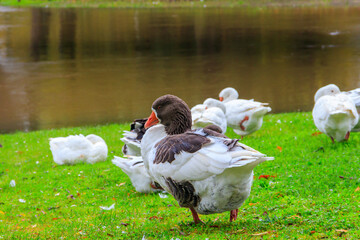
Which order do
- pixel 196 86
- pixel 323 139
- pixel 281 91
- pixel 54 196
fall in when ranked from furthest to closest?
pixel 196 86 → pixel 281 91 → pixel 323 139 → pixel 54 196

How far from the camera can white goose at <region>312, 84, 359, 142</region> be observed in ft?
30.0

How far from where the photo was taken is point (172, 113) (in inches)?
248

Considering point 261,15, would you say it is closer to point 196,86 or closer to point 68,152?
point 196,86

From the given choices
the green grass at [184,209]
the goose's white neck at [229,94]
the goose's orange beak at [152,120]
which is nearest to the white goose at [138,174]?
the green grass at [184,209]

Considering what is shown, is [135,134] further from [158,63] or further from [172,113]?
[158,63]

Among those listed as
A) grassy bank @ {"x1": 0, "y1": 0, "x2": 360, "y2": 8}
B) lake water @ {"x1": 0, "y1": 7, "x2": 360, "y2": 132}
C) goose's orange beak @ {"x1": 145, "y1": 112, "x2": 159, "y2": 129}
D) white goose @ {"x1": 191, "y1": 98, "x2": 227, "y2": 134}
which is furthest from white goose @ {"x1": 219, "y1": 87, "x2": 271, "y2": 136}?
grassy bank @ {"x1": 0, "y1": 0, "x2": 360, "y2": 8}

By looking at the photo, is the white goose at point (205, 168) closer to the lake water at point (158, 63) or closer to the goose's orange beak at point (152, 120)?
the goose's orange beak at point (152, 120)

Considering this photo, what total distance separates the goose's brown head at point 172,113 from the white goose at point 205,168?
0.69ft

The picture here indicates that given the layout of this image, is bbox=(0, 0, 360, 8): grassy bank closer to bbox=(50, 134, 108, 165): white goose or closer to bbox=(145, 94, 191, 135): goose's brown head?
bbox=(50, 134, 108, 165): white goose

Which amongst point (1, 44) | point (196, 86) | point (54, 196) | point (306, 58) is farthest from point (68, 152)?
point (1, 44)

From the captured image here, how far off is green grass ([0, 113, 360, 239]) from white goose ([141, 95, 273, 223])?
423 millimetres

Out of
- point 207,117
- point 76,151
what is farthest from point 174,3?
point 207,117

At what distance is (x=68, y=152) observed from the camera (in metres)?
11.2

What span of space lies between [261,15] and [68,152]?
166 feet
